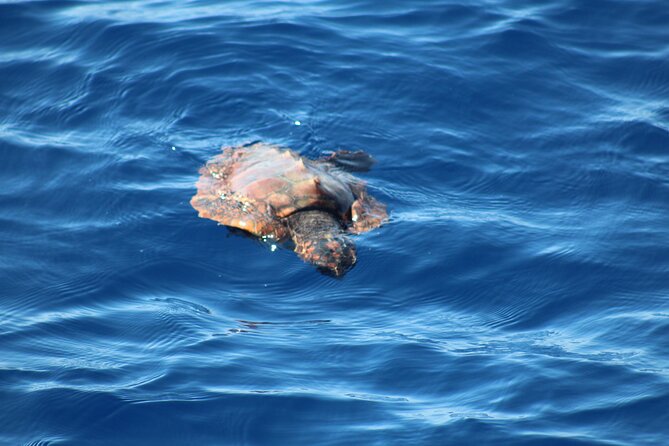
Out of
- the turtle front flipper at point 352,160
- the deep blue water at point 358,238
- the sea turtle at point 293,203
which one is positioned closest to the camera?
the deep blue water at point 358,238

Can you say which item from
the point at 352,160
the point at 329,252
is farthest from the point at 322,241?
the point at 352,160

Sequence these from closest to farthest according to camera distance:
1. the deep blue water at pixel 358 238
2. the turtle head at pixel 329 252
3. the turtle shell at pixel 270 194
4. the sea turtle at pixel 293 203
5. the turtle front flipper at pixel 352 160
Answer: the deep blue water at pixel 358 238 → the turtle head at pixel 329 252 → the sea turtle at pixel 293 203 → the turtle shell at pixel 270 194 → the turtle front flipper at pixel 352 160

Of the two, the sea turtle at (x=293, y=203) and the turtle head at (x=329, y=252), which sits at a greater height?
the sea turtle at (x=293, y=203)

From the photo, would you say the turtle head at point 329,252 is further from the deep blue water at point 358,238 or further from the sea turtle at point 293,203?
the deep blue water at point 358,238

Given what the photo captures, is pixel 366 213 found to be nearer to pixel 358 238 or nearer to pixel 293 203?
pixel 358 238

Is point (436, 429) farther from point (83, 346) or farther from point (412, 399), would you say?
point (83, 346)

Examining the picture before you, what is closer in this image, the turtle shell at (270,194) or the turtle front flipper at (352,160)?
the turtle shell at (270,194)

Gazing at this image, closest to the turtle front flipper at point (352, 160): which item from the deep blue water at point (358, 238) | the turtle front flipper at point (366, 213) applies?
the deep blue water at point (358, 238)
